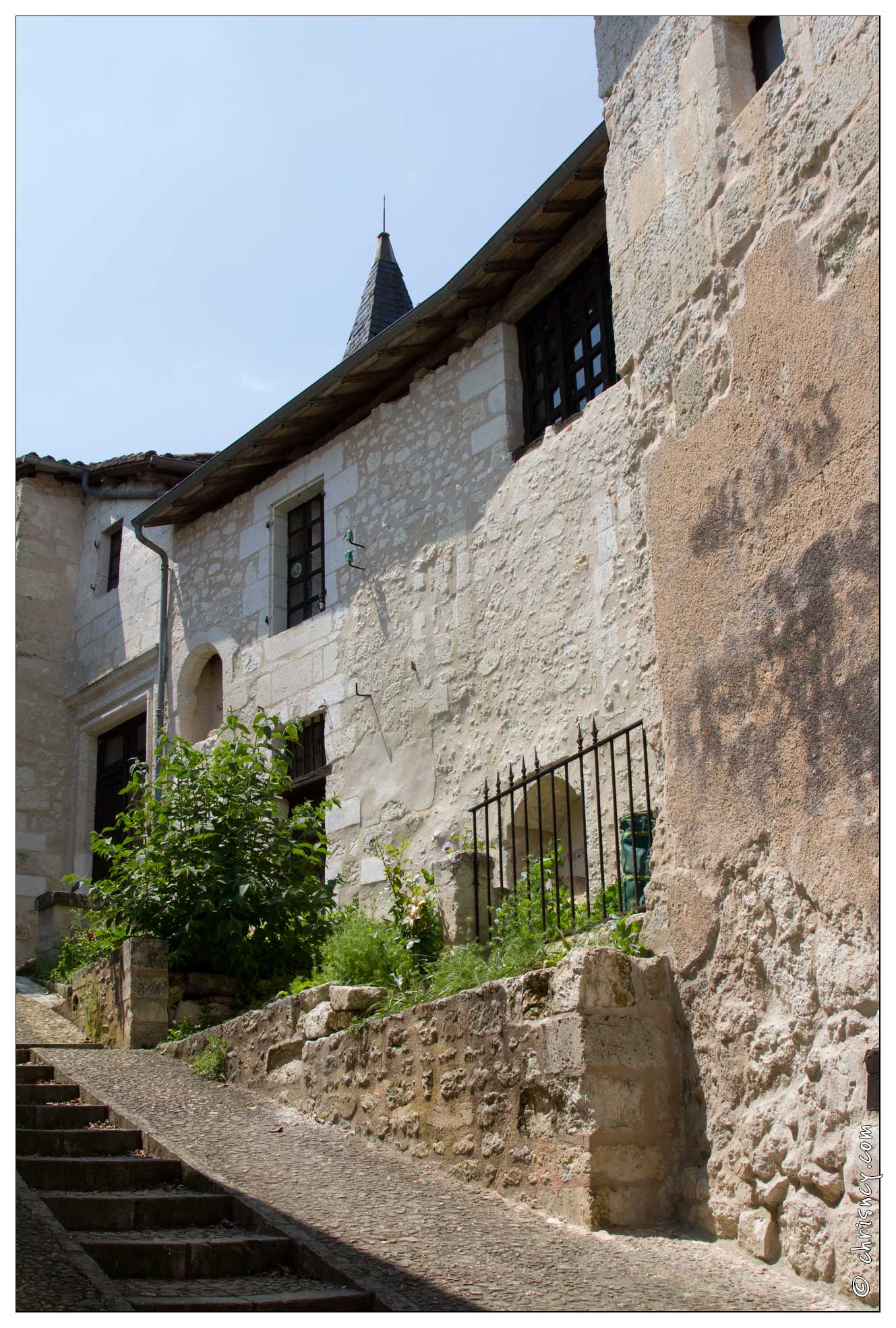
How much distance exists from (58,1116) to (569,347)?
18.4ft

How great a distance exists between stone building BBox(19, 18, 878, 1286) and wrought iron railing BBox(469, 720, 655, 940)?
0.23 m

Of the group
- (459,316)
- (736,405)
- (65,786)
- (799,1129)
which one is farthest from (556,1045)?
(65,786)

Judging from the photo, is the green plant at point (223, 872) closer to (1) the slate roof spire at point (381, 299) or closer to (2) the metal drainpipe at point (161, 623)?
(2) the metal drainpipe at point (161, 623)

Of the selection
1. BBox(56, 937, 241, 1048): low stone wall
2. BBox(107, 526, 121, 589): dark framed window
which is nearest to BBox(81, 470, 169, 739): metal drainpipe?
BBox(107, 526, 121, 589): dark framed window

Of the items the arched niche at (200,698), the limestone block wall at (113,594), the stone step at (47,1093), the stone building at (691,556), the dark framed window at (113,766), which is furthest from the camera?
the dark framed window at (113,766)

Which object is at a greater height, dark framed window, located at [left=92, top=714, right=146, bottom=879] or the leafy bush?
dark framed window, located at [left=92, top=714, right=146, bottom=879]

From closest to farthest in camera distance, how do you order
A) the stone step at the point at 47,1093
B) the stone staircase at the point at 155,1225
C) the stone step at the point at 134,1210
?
the stone staircase at the point at 155,1225 < the stone step at the point at 134,1210 < the stone step at the point at 47,1093

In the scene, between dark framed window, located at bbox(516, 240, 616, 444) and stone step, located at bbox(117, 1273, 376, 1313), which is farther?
dark framed window, located at bbox(516, 240, 616, 444)

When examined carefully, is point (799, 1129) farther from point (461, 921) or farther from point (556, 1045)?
point (461, 921)

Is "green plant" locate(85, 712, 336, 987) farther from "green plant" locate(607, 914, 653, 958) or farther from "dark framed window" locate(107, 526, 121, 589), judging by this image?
"dark framed window" locate(107, 526, 121, 589)

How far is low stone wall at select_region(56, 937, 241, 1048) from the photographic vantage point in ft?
25.0

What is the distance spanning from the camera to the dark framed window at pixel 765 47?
16.3ft

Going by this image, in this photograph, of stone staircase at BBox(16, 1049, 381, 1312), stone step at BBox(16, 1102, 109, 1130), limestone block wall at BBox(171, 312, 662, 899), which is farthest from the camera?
limestone block wall at BBox(171, 312, 662, 899)

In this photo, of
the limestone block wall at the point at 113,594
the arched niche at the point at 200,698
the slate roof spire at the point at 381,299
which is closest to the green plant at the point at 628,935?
the arched niche at the point at 200,698
